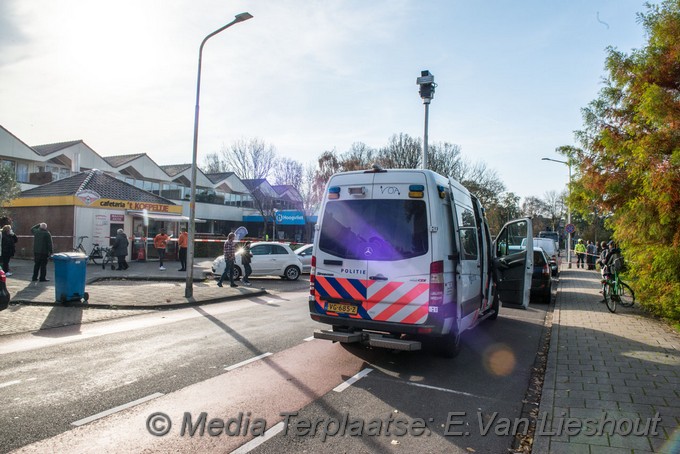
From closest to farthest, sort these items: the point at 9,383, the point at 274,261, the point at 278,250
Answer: the point at 9,383 < the point at 274,261 < the point at 278,250

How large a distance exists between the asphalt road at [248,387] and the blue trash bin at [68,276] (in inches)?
101

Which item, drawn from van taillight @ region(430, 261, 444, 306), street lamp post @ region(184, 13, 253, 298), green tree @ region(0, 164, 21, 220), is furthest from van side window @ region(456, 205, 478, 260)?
green tree @ region(0, 164, 21, 220)

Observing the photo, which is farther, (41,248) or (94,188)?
(94,188)

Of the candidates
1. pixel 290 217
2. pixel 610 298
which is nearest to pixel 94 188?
pixel 610 298

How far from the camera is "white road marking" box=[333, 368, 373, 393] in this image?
17.0 ft

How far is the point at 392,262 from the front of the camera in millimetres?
5910

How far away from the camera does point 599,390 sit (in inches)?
206

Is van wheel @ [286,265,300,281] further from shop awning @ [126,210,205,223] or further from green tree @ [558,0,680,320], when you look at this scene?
shop awning @ [126,210,205,223]

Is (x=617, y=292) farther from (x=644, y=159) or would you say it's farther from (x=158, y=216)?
(x=158, y=216)

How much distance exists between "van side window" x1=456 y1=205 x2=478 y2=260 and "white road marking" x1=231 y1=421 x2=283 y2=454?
3.55m

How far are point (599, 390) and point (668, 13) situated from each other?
780 centimetres

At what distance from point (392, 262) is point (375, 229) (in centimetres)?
52

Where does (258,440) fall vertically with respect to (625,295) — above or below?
below

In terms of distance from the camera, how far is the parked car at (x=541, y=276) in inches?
524
